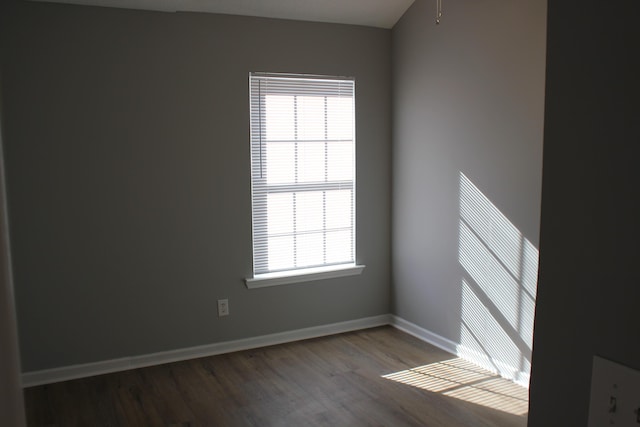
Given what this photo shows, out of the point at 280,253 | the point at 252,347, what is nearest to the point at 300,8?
the point at 280,253

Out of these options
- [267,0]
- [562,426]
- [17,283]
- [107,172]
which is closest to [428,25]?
[267,0]

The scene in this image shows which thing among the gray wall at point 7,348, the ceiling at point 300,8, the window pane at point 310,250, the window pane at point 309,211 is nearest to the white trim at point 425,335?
the window pane at point 310,250

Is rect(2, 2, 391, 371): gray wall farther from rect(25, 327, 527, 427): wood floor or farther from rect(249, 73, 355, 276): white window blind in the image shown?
rect(25, 327, 527, 427): wood floor

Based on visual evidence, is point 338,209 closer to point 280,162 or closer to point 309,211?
point 309,211

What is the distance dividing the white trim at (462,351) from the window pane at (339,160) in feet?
4.10

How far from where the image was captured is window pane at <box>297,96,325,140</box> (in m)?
3.96

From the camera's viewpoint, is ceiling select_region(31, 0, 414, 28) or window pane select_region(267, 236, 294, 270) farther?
window pane select_region(267, 236, 294, 270)

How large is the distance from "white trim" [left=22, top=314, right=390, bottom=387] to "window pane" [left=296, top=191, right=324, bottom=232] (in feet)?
2.59

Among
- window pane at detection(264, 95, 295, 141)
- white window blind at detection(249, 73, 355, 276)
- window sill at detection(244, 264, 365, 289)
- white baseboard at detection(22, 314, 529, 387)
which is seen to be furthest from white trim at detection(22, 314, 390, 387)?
window pane at detection(264, 95, 295, 141)

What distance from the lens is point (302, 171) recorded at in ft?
13.1

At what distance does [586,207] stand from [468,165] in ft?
9.73

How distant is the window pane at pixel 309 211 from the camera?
403 centimetres

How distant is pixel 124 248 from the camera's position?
3.47m

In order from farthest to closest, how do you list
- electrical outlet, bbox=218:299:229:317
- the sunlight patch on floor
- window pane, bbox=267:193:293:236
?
window pane, bbox=267:193:293:236 → electrical outlet, bbox=218:299:229:317 → the sunlight patch on floor
